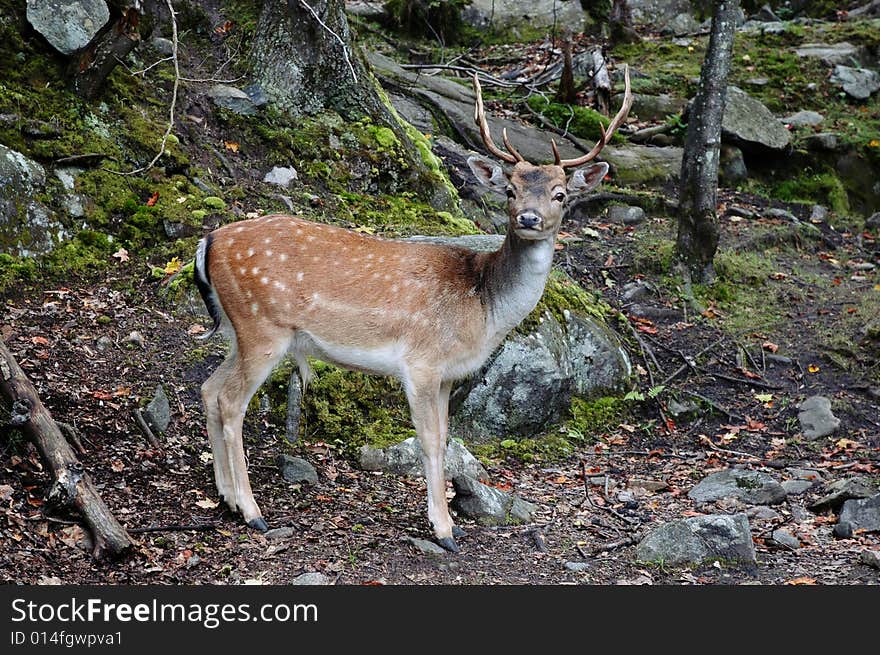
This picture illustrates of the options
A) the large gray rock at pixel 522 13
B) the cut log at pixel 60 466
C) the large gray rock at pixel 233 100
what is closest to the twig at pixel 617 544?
the cut log at pixel 60 466

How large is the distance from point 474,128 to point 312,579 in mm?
9161

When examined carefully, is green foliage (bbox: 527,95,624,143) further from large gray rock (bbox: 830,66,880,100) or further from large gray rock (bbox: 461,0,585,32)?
large gray rock (bbox: 461,0,585,32)

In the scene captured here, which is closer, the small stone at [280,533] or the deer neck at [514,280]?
the small stone at [280,533]

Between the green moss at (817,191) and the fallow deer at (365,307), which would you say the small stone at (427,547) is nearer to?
the fallow deer at (365,307)

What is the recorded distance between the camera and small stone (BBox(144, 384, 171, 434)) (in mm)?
7094

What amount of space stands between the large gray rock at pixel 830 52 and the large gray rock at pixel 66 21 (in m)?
13.3

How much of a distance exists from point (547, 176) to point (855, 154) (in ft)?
35.4

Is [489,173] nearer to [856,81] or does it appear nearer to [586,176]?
[586,176]

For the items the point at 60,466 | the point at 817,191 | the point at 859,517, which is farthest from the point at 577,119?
the point at 60,466

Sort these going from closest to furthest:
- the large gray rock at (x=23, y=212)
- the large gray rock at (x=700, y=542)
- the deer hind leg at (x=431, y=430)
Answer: the large gray rock at (x=700, y=542), the deer hind leg at (x=431, y=430), the large gray rock at (x=23, y=212)

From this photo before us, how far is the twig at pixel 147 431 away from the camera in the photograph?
22.7 ft

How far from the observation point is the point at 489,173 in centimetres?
691

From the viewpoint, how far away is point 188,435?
7.21 meters

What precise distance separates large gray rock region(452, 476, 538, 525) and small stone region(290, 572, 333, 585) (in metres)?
1.48
